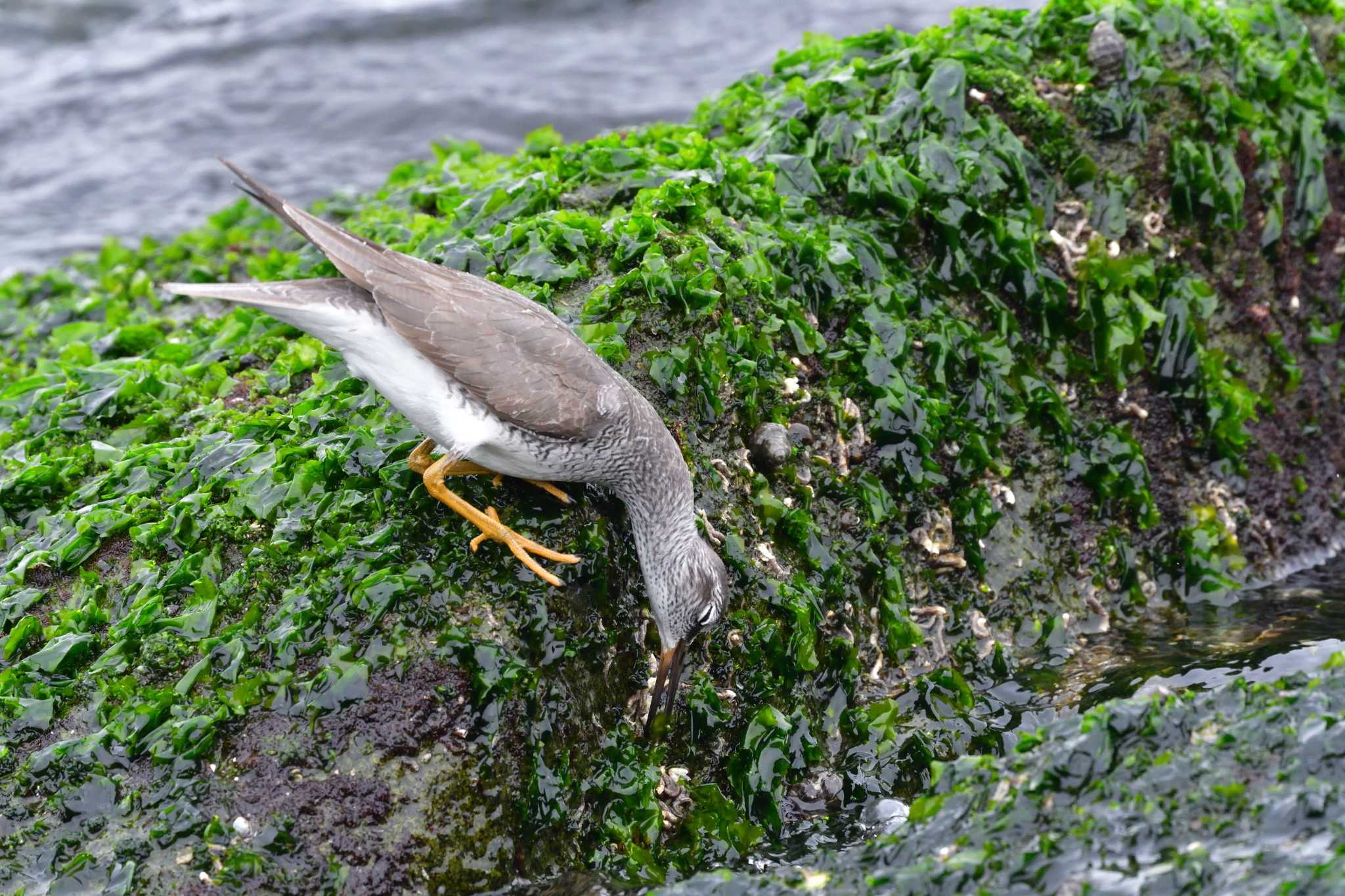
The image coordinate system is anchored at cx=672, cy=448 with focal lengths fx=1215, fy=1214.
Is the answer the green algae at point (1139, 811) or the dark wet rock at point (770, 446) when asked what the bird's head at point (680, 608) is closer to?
the dark wet rock at point (770, 446)

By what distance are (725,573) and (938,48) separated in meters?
3.58

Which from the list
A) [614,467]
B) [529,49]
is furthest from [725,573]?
[529,49]

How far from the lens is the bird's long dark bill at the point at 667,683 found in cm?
466

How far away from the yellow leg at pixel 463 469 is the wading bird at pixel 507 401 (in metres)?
0.01

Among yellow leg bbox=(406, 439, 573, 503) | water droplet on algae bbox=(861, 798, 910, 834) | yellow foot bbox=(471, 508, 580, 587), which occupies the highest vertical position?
yellow leg bbox=(406, 439, 573, 503)

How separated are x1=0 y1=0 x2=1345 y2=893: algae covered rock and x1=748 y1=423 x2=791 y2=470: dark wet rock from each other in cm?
4

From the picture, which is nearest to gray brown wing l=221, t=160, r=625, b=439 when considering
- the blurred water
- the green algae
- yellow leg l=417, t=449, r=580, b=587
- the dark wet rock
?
yellow leg l=417, t=449, r=580, b=587

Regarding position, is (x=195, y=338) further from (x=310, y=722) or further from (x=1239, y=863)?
(x=1239, y=863)

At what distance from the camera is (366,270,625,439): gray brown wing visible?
15.2ft

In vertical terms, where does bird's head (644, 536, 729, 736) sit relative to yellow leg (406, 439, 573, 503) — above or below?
below

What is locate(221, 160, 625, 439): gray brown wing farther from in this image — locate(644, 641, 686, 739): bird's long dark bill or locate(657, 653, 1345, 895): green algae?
locate(657, 653, 1345, 895): green algae

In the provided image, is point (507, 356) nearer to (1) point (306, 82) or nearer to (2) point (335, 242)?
(2) point (335, 242)

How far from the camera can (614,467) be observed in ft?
15.7

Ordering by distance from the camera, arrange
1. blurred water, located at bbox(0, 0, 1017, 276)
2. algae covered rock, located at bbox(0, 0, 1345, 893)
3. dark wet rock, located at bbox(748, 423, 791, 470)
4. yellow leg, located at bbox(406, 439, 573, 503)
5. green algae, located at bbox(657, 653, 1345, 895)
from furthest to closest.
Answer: blurred water, located at bbox(0, 0, 1017, 276)
dark wet rock, located at bbox(748, 423, 791, 470)
yellow leg, located at bbox(406, 439, 573, 503)
algae covered rock, located at bbox(0, 0, 1345, 893)
green algae, located at bbox(657, 653, 1345, 895)
